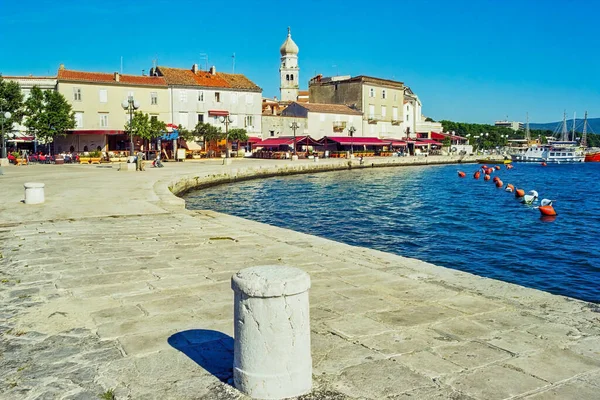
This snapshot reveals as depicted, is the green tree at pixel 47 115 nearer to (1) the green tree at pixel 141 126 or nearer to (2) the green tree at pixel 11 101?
(2) the green tree at pixel 11 101

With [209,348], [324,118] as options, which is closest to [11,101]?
[324,118]

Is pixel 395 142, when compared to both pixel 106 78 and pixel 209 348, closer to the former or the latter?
pixel 106 78

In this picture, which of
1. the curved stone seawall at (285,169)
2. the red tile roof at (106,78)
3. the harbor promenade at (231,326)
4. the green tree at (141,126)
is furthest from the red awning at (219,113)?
the harbor promenade at (231,326)

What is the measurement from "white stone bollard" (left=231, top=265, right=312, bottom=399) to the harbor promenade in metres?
0.16

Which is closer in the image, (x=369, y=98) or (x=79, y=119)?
(x=79, y=119)

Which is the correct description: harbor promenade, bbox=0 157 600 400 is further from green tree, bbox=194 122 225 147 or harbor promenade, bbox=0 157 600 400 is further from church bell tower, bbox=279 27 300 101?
church bell tower, bbox=279 27 300 101

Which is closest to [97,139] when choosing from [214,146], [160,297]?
[214,146]

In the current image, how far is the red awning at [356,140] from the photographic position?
61.4 metres

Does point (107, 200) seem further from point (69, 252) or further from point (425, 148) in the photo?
point (425, 148)

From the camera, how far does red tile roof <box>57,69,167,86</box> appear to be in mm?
46562

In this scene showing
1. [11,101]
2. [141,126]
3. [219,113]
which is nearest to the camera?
[11,101]

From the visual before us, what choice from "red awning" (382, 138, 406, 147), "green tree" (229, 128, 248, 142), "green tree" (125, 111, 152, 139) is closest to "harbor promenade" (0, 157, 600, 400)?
"green tree" (125, 111, 152, 139)

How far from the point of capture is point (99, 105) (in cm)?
4775

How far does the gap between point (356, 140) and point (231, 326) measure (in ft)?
196
